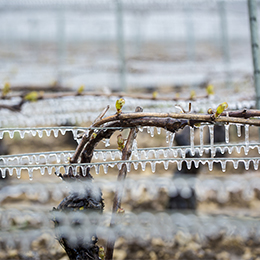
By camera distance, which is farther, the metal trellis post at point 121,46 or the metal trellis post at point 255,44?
the metal trellis post at point 121,46

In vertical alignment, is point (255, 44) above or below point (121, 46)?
below

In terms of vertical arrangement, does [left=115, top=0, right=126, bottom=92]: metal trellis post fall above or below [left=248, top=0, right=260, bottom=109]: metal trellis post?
above

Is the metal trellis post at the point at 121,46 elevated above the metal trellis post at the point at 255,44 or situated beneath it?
elevated above

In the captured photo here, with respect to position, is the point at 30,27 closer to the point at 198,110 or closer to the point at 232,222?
the point at 198,110

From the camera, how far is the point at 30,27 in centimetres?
357

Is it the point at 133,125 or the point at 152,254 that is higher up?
the point at 133,125

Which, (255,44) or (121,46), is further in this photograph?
(121,46)

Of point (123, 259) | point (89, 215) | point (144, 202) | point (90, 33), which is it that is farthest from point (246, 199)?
point (90, 33)

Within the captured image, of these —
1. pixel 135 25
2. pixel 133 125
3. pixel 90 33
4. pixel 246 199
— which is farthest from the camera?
pixel 90 33

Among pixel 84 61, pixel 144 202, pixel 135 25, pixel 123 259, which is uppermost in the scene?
pixel 135 25

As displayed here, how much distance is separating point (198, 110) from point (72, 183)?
2.08ft

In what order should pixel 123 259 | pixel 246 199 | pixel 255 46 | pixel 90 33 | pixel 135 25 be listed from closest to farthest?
pixel 255 46 < pixel 123 259 < pixel 246 199 < pixel 135 25 < pixel 90 33

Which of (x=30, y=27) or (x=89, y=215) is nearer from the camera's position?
(x=89, y=215)

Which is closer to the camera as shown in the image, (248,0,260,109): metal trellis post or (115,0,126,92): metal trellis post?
(248,0,260,109): metal trellis post
